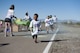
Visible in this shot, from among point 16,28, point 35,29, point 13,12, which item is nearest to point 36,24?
point 35,29

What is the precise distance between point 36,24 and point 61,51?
3.92m

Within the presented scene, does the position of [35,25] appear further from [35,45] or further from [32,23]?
[35,45]

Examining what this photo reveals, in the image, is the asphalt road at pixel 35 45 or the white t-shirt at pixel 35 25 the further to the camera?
the white t-shirt at pixel 35 25

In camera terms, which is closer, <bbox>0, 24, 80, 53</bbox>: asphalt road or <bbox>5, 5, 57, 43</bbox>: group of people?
<bbox>0, 24, 80, 53</bbox>: asphalt road

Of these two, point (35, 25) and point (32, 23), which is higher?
point (32, 23)

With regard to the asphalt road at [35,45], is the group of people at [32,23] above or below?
above

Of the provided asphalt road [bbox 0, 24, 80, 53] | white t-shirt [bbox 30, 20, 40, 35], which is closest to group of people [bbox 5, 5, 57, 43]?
white t-shirt [bbox 30, 20, 40, 35]

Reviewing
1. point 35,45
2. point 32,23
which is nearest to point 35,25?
point 32,23

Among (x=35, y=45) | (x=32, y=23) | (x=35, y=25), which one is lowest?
(x=35, y=45)

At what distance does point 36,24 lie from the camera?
1477 centimetres

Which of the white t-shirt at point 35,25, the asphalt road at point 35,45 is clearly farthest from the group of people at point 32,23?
the asphalt road at point 35,45

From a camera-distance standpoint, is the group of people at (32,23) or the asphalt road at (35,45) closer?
the asphalt road at (35,45)

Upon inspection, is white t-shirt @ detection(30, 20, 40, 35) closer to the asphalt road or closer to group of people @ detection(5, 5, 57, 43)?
group of people @ detection(5, 5, 57, 43)

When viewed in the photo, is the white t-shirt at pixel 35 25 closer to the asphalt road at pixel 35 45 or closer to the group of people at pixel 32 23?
the group of people at pixel 32 23
